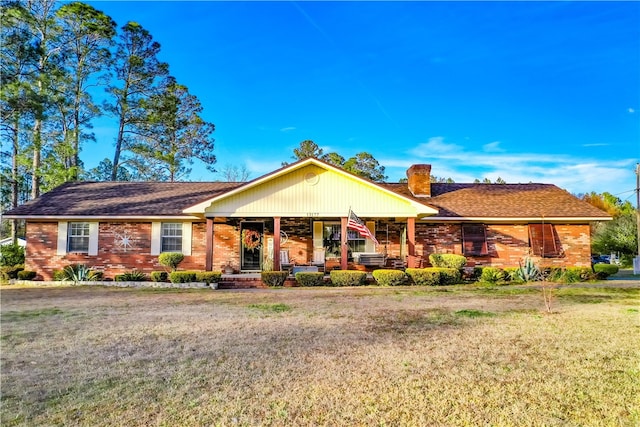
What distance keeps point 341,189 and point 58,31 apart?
2270cm

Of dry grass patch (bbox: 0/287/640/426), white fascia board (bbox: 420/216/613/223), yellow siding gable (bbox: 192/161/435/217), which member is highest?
yellow siding gable (bbox: 192/161/435/217)

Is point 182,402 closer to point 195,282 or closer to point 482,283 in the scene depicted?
point 195,282

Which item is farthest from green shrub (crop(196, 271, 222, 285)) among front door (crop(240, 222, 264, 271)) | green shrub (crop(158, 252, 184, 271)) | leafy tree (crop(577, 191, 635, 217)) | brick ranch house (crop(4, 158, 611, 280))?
leafy tree (crop(577, 191, 635, 217))

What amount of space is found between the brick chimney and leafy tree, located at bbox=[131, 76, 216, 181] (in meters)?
20.9

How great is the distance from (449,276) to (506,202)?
6277 mm

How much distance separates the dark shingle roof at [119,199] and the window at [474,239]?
10698 mm

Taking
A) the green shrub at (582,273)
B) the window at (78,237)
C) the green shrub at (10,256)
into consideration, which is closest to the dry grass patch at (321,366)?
the green shrub at (582,273)

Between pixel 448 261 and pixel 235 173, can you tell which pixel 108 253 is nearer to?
pixel 448 261

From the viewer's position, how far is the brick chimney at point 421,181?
20.5 metres

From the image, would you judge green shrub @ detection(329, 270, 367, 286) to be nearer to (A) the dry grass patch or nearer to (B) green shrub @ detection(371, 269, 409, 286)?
(B) green shrub @ detection(371, 269, 409, 286)

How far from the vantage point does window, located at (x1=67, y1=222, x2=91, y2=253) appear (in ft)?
57.9

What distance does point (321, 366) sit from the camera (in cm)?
513

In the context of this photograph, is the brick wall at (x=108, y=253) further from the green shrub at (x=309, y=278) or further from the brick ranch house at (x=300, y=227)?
the green shrub at (x=309, y=278)

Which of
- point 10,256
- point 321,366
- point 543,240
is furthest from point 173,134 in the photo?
point 321,366
